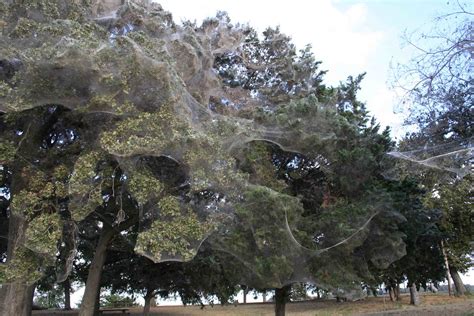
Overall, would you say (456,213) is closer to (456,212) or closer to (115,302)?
(456,212)

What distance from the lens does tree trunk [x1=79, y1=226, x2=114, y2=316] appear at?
1099 cm

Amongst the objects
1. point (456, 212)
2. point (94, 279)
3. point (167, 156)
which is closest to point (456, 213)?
point (456, 212)

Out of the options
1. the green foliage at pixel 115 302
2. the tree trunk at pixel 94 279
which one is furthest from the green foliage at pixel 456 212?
the green foliage at pixel 115 302

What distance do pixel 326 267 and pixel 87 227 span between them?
288 inches

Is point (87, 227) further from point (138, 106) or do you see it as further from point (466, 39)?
point (466, 39)

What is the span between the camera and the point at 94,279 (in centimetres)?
1141

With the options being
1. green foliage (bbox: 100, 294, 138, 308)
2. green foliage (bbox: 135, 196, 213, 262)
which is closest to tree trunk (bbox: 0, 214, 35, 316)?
green foliage (bbox: 135, 196, 213, 262)

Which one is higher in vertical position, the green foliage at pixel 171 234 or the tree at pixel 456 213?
the tree at pixel 456 213

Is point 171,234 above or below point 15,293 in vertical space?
above

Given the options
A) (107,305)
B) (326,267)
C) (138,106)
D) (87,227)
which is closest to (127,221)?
(87,227)

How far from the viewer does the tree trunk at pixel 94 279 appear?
10992mm

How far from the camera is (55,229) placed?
28.4ft

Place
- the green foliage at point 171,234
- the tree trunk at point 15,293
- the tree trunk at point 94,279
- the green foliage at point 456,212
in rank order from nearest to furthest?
the green foliage at point 171,234 < the tree trunk at point 15,293 < the tree trunk at point 94,279 < the green foliage at point 456,212

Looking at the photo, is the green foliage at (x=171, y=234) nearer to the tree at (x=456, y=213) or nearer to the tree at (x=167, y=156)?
the tree at (x=167, y=156)
